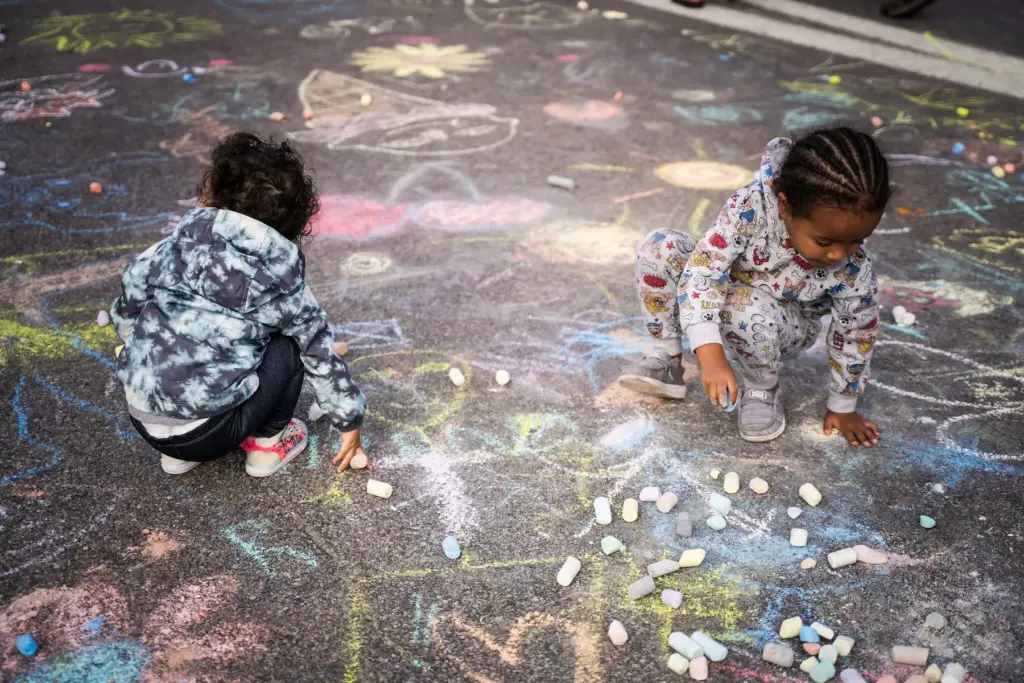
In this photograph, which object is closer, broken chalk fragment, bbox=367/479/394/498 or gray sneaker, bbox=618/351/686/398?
broken chalk fragment, bbox=367/479/394/498

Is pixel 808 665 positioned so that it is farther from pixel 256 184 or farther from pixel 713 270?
pixel 256 184

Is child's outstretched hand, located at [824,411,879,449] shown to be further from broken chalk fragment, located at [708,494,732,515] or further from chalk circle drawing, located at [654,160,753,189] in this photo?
chalk circle drawing, located at [654,160,753,189]

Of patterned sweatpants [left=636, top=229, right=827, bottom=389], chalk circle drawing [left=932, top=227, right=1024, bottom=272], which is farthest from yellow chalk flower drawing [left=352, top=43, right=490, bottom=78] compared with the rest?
patterned sweatpants [left=636, top=229, right=827, bottom=389]

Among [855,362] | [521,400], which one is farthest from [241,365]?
[855,362]

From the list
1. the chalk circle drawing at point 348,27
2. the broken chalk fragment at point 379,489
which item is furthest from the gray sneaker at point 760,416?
the chalk circle drawing at point 348,27

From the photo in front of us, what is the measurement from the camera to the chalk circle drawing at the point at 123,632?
181cm

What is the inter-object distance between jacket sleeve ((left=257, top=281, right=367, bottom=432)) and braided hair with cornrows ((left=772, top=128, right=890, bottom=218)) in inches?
47.3

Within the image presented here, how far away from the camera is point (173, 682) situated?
1.79 m

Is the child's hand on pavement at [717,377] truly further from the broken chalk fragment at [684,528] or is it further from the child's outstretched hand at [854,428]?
the child's outstretched hand at [854,428]

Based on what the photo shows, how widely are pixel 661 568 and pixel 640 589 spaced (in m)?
0.09

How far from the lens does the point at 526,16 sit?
6301 millimetres

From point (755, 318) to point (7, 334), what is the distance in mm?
2355

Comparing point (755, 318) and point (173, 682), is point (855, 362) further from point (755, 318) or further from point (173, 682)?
point (173, 682)

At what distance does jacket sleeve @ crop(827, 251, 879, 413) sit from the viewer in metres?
2.33
